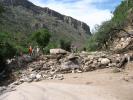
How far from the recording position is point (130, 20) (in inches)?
1480

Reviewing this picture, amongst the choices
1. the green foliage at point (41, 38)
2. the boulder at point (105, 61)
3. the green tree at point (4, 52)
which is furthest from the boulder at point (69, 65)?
the green foliage at point (41, 38)

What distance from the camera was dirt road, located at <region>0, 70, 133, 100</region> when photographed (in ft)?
84.9

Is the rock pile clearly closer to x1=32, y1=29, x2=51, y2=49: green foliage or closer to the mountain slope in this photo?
x1=32, y1=29, x2=51, y2=49: green foliage

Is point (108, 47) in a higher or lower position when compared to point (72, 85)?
higher

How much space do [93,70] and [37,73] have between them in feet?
16.3

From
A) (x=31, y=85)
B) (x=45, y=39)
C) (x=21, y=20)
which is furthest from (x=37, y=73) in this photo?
(x=21, y=20)

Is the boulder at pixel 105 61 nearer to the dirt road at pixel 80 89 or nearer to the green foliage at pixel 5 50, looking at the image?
the dirt road at pixel 80 89

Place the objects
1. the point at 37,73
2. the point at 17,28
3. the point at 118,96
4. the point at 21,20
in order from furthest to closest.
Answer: the point at 21,20 < the point at 17,28 < the point at 37,73 < the point at 118,96

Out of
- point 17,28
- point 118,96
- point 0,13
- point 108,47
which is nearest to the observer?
point 118,96

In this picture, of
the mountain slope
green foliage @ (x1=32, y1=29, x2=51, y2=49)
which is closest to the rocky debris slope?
green foliage @ (x1=32, y1=29, x2=51, y2=49)

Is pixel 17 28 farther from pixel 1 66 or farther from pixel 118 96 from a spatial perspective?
pixel 118 96

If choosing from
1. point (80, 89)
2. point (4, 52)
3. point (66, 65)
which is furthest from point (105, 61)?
point (4, 52)

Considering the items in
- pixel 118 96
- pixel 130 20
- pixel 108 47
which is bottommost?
pixel 118 96

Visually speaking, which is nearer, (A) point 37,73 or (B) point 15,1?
(A) point 37,73
